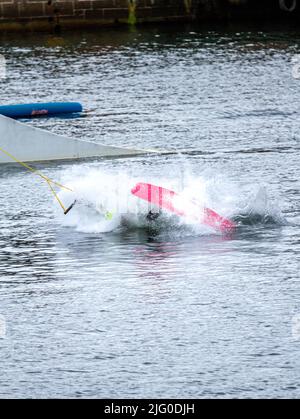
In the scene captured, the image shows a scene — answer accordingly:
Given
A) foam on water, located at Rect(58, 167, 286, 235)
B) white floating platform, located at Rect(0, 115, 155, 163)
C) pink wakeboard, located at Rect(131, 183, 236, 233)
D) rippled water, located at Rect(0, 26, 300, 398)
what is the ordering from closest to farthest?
rippled water, located at Rect(0, 26, 300, 398) < pink wakeboard, located at Rect(131, 183, 236, 233) < foam on water, located at Rect(58, 167, 286, 235) < white floating platform, located at Rect(0, 115, 155, 163)

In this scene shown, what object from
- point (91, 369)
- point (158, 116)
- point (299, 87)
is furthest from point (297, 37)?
point (91, 369)

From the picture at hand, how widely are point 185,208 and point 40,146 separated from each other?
488 inches

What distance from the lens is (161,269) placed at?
34188 mm

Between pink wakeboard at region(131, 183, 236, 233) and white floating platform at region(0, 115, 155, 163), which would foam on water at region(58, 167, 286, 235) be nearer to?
pink wakeboard at region(131, 183, 236, 233)

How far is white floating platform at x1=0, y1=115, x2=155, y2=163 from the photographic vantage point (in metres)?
46.8

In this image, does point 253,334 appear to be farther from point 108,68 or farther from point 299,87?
point 108,68

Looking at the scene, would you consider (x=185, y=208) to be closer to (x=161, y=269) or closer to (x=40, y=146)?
(x=161, y=269)

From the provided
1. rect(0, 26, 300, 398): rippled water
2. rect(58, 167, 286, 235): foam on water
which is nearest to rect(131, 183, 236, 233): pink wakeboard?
rect(58, 167, 286, 235): foam on water

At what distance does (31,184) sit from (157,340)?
17.5 metres

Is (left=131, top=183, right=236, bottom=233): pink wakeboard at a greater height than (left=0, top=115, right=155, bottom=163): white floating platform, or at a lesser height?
greater

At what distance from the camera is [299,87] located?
6875 centimetres

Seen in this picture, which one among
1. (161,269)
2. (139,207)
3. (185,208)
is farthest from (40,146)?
(161,269)

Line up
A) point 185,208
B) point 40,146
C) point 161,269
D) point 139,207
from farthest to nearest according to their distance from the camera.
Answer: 1. point 40,146
2. point 139,207
3. point 185,208
4. point 161,269

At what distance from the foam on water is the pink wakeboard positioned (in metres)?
0.13
